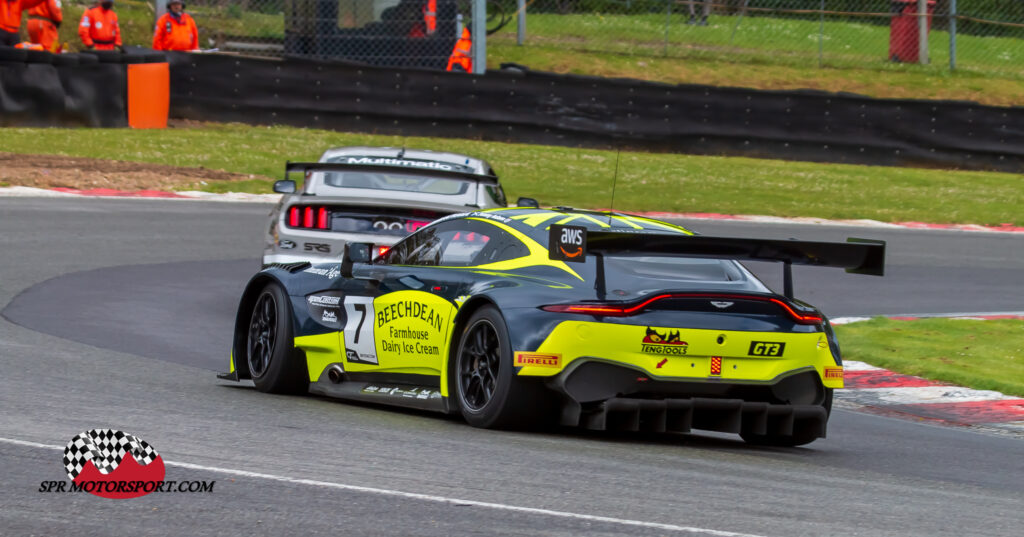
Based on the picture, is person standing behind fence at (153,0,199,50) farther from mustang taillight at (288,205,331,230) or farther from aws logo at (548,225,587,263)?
aws logo at (548,225,587,263)

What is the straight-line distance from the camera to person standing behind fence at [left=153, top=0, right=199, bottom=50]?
91.7 ft

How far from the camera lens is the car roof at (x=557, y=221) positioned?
7.93 metres

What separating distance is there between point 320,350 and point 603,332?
213 centimetres

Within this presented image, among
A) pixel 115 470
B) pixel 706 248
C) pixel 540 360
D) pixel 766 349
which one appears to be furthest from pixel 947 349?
pixel 115 470

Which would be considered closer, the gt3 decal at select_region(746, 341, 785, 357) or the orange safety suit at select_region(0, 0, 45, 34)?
the gt3 decal at select_region(746, 341, 785, 357)

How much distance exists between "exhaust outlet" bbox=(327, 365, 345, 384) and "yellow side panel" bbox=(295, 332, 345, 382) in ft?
0.13

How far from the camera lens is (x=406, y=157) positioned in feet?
42.9

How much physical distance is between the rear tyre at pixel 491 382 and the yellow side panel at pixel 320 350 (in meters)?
1.15

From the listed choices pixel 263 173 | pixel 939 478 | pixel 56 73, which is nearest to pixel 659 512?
pixel 939 478

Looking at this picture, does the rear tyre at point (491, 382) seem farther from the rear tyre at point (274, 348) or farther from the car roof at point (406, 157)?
the car roof at point (406, 157)

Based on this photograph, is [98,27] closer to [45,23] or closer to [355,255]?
[45,23]

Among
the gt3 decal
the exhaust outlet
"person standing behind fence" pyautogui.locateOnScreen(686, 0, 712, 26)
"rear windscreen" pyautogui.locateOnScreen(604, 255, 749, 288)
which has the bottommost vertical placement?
the exhaust outlet

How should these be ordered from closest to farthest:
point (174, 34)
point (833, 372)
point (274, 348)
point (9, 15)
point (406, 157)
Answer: point (833, 372), point (274, 348), point (406, 157), point (9, 15), point (174, 34)

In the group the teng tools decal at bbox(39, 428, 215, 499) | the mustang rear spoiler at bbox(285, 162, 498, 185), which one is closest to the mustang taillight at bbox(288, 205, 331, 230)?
the mustang rear spoiler at bbox(285, 162, 498, 185)
